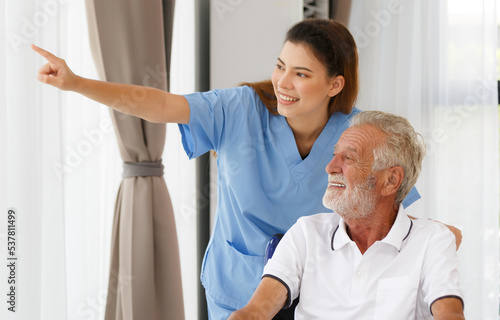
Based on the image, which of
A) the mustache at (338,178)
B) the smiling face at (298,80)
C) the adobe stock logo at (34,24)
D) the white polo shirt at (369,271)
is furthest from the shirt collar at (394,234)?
the adobe stock logo at (34,24)

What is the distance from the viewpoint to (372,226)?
4.89ft

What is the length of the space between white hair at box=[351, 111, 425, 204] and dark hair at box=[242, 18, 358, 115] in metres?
0.26

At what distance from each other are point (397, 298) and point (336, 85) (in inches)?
26.4

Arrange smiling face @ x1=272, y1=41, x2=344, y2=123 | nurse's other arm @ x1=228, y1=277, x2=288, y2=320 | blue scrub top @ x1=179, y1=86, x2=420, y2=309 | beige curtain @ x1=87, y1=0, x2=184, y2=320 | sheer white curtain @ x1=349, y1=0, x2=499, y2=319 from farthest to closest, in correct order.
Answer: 1. sheer white curtain @ x1=349, y1=0, x2=499, y2=319
2. beige curtain @ x1=87, y1=0, x2=184, y2=320
3. blue scrub top @ x1=179, y1=86, x2=420, y2=309
4. smiling face @ x1=272, y1=41, x2=344, y2=123
5. nurse's other arm @ x1=228, y1=277, x2=288, y2=320

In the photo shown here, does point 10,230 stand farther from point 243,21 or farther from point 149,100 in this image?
point 243,21

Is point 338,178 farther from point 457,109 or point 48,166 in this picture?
point 457,109

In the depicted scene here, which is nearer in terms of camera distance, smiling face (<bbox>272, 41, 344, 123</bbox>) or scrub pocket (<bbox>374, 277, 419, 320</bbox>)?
scrub pocket (<bbox>374, 277, 419, 320</bbox>)

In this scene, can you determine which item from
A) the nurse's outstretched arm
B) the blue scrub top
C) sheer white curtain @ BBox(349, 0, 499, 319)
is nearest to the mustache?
the blue scrub top

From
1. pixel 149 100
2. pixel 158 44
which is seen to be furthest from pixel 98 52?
pixel 149 100

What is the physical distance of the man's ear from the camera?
1471mm

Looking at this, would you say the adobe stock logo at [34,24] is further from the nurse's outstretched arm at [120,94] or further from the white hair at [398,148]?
the white hair at [398,148]

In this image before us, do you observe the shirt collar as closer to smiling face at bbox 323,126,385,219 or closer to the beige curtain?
smiling face at bbox 323,126,385,219

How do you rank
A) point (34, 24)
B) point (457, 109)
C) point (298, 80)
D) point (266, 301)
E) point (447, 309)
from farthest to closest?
point (457, 109), point (298, 80), point (34, 24), point (266, 301), point (447, 309)

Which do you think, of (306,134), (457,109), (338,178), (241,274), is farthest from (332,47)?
(457,109)
